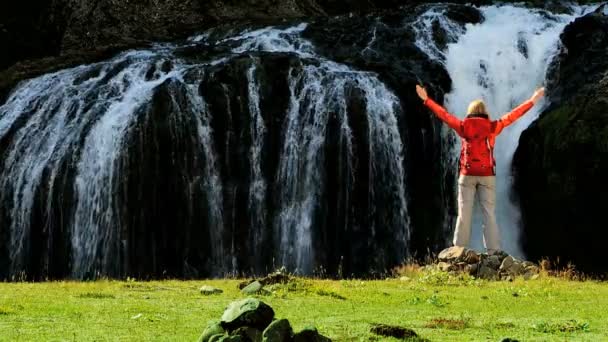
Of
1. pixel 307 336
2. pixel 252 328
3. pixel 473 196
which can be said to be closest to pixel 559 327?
pixel 307 336

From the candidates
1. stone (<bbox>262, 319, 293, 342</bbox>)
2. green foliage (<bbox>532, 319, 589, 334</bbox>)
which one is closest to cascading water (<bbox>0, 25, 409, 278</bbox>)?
green foliage (<bbox>532, 319, 589, 334</bbox>)

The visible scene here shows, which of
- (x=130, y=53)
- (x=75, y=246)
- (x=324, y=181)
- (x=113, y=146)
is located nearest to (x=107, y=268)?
(x=75, y=246)


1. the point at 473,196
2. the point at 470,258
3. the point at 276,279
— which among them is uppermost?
the point at 473,196

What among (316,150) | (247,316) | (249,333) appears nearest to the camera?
(249,333)

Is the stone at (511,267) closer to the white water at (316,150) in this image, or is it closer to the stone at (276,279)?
the stone at (276,279)

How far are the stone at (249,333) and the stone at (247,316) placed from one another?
10 cm

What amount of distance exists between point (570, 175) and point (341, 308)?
49.8ft

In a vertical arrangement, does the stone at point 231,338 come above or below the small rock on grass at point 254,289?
above

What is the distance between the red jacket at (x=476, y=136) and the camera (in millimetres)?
19969

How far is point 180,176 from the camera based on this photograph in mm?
31344

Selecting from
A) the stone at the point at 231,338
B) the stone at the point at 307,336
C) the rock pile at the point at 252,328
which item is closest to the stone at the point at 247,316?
the rock pile at the point at 252,328

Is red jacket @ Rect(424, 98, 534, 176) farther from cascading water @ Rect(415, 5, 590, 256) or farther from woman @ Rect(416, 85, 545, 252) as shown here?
cascading water @ Rect(415, 5, 590, 256)

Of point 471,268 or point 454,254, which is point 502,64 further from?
point 471,268

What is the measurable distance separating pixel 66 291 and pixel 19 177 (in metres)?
14.9
